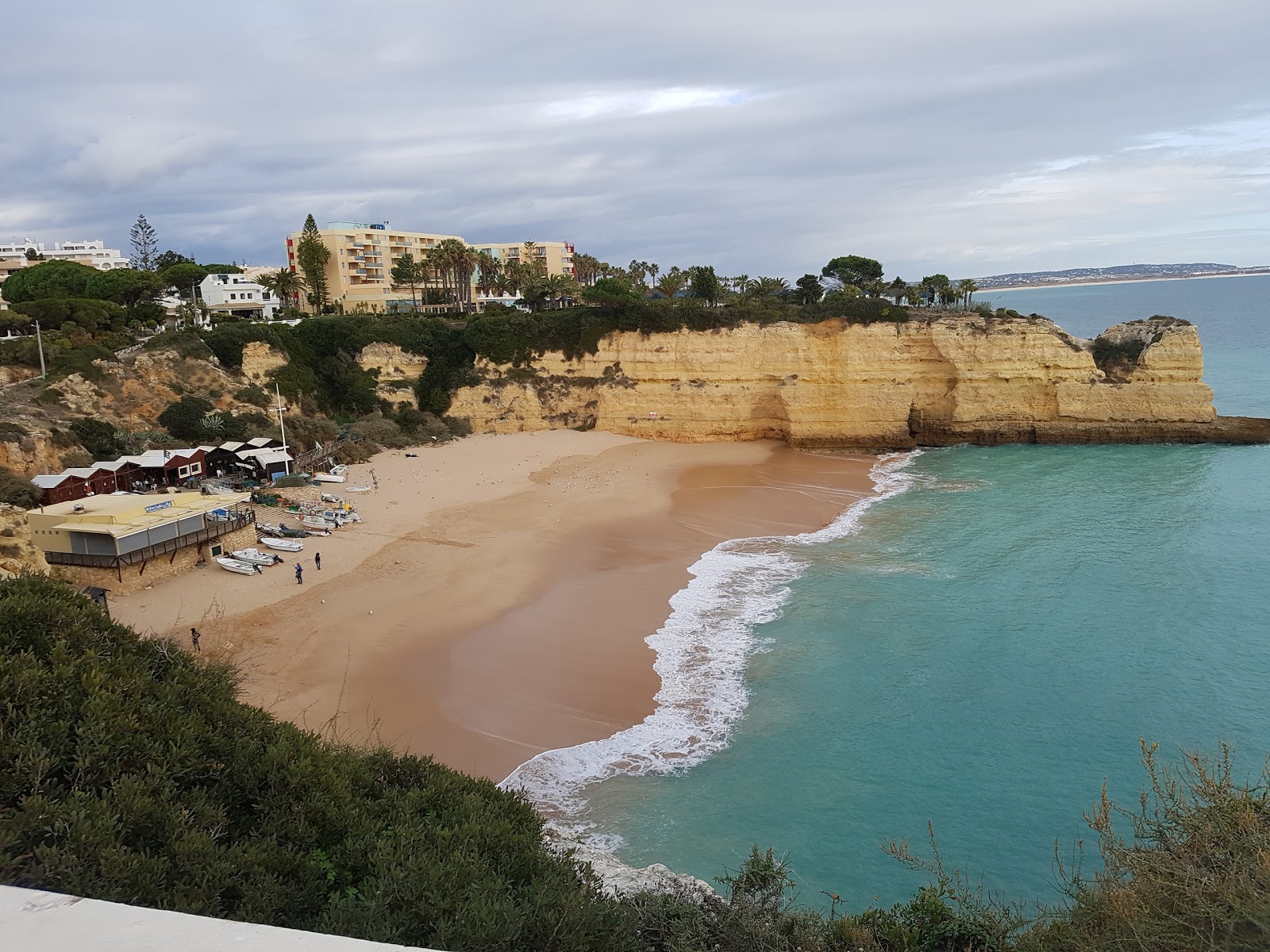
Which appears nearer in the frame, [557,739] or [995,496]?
[557,739]

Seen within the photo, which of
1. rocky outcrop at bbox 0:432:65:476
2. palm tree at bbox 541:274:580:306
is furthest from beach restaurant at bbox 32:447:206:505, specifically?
palm tree at bbox 541:274:580:306

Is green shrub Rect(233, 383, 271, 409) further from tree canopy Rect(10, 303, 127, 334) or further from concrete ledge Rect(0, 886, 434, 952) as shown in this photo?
concrete ledge Rect(0, 886, 434, 952)

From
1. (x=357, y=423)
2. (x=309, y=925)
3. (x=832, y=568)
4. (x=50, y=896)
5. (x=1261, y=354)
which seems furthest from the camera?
(x=1261, y=354)

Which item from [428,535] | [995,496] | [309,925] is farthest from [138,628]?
[995,496]

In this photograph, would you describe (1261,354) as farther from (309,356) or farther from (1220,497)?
(309,356)

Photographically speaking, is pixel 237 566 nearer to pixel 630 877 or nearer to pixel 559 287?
pixel 630 877

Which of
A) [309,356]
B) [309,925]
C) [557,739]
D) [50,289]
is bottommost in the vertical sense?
[557,739]
